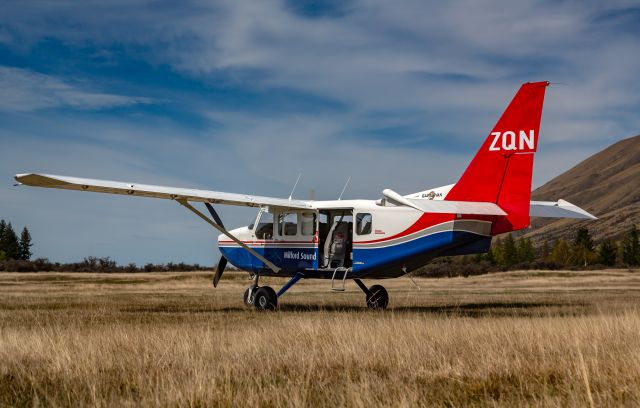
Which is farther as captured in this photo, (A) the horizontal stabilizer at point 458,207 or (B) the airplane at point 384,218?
(B) the airplane at point 384,218

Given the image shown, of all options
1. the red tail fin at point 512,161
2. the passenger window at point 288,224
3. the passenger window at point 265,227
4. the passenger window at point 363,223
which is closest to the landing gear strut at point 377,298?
the passenger window at point 363,223

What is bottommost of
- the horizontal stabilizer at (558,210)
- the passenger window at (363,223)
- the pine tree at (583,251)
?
the passenger window at (363,223)

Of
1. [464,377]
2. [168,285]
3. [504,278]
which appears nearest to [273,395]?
[464,377]

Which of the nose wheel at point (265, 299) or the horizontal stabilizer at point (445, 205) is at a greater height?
the horizontal stabilizer at point (445, 205)

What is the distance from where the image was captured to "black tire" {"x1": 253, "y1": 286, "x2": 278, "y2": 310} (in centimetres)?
1906

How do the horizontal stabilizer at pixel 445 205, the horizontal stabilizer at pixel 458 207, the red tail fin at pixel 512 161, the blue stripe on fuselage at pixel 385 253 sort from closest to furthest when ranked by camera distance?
the horizontal stabilizer at pixel 445 205 < the horizontal stabilizer at pixel 458 207 < the red tail fin at pixel 512 161 < the blue stripe on fuselage at pixel 385 253

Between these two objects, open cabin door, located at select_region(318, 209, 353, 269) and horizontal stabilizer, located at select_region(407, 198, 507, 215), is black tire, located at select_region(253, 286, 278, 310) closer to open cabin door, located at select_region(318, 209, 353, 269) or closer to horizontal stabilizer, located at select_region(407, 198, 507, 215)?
open cabin door, located at select_region(318, 209, 353, 269)

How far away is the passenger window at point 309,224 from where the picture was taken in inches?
767

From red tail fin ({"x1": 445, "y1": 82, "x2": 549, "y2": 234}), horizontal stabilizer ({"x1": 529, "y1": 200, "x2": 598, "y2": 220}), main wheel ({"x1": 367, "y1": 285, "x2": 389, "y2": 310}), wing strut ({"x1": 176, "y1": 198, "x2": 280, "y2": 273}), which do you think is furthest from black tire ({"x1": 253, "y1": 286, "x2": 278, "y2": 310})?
horizontal stabilizer ({"x1": 529, "y1": 200, "x2": 598, "y2": 220})

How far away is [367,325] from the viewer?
11750 mm

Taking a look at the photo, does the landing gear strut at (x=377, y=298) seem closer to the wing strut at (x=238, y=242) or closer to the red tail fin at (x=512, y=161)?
the wing strut at (x=238, y=242)

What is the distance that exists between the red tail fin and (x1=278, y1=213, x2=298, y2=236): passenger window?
5084 mm

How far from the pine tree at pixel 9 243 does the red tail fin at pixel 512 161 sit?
134 meters

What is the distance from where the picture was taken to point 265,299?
19094mm
